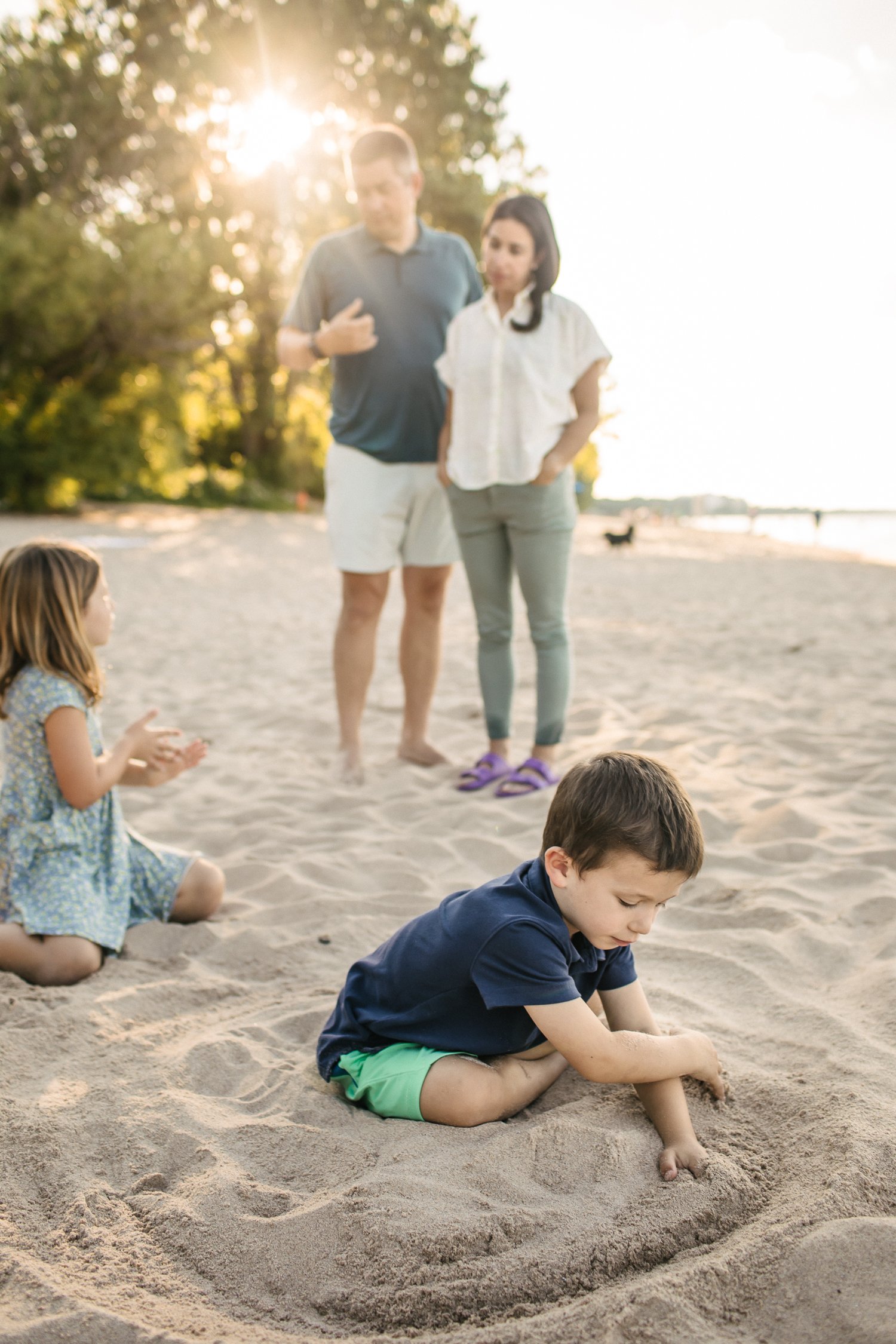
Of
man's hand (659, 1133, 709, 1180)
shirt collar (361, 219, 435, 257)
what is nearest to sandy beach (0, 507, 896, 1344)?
man's hand (659, 1133, 709, 1180)

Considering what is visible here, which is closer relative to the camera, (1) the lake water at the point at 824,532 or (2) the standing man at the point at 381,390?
(2) the standing man at the point at 381,390

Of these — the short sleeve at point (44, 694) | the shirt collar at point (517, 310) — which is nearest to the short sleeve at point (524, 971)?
the short sleeve at point (44, 694)

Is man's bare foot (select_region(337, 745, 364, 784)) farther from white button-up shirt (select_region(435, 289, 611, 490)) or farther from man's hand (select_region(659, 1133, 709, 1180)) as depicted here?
man's hand (select_region(659, 1133, 709, 1180))

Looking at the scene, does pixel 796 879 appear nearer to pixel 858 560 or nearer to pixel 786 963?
pixel 786 963

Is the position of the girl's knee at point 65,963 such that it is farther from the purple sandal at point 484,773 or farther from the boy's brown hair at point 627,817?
the purple sandal at point 484,773

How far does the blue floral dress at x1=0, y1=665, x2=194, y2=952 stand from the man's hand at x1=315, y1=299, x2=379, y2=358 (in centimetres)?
174

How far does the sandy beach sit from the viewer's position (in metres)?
1.39

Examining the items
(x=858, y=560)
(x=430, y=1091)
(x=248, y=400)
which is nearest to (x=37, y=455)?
(x=248, y=400)

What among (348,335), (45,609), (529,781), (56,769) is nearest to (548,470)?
(348,335)

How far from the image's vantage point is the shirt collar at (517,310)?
351 centimetres

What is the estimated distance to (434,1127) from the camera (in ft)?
5.87

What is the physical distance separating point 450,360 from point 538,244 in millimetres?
501

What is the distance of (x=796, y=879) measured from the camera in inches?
111

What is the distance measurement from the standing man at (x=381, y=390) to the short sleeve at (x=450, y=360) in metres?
0.17
